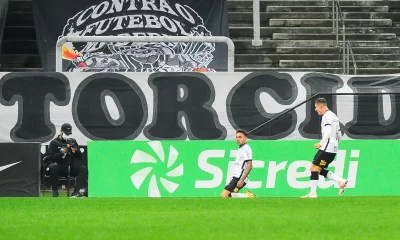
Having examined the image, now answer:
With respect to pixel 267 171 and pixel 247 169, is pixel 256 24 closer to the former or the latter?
pixel 267 171

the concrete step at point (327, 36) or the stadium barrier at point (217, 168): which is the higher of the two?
the concrete step at point (327, 36)

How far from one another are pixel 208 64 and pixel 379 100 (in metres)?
4.85

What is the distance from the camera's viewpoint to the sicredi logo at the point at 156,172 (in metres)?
24.4

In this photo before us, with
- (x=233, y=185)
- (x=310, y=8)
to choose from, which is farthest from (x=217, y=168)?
(x=310, y=8)

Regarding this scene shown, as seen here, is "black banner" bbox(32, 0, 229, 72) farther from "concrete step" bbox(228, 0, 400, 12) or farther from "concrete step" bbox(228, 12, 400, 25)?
"concrete step" bbox(228, 0, 400, 12)

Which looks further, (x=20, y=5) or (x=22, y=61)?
(x=20, y=5)

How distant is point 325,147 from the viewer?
2228cm

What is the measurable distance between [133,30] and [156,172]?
7510 mm

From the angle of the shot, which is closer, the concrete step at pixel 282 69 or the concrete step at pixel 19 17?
the concrete step at pixel 282 69

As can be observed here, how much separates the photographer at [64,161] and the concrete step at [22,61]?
269 inches

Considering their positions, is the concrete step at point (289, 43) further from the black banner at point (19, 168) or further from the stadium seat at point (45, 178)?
the black banner at point (19, 168)

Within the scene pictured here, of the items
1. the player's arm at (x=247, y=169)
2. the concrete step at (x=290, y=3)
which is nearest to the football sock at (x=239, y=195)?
the player's arm at (x=247, y=169)

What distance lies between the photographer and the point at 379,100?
2570 cm

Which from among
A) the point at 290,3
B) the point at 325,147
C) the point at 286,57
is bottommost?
the point at 325,147
